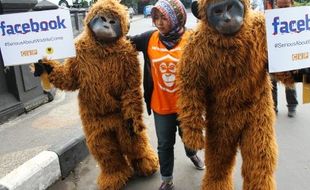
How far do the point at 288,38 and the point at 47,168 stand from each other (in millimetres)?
2423

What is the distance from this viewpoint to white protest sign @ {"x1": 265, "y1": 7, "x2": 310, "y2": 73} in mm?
2465

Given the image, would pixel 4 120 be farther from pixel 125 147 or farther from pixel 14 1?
pixel 125 147

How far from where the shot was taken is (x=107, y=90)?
3145 millimetres

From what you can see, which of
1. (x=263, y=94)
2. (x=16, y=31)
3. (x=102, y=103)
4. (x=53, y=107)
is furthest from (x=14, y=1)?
(x=263, y=94)

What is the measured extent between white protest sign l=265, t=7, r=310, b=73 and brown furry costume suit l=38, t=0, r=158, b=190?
119 cm

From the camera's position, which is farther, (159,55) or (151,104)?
(151,104)

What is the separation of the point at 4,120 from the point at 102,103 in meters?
2.33

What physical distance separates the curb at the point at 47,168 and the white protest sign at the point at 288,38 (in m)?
2.24

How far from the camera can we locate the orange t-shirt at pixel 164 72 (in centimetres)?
298

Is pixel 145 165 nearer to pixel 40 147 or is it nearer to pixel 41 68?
pixel 40 147

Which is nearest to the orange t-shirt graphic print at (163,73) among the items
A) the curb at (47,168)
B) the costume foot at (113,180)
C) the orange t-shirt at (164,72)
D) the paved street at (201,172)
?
the orange t-shirt at (164,72)

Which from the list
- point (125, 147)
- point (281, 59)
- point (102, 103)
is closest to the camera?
point (281, 59)

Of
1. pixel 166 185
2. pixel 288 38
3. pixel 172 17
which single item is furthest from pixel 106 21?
pixel 166 185

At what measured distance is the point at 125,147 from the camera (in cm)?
342
